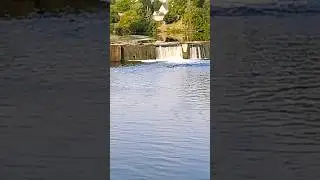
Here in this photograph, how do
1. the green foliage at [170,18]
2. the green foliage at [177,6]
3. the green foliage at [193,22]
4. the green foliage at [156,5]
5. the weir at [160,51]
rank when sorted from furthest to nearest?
the green foliage at [156,5] → the green foliage at [170,18] → the green foliage at [177,6] → the green foliage at [193,22] → the weir at [160,51]

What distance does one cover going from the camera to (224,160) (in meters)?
0.79

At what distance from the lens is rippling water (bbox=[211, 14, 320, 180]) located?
758mm

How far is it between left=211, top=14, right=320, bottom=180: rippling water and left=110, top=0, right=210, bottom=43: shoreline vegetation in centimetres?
3268

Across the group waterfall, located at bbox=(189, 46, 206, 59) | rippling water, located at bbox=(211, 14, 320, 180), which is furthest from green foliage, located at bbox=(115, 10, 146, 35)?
rippling water, located at bbox=(211, 14, 320, 180)

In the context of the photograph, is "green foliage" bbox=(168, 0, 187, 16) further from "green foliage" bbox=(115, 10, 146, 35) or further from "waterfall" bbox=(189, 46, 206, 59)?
"waterfall" bbox=(189, 46, 206, 59)

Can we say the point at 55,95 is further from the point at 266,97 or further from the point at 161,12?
the point at 161,12

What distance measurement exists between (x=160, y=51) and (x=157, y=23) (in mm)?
9671

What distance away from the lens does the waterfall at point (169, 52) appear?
112ft

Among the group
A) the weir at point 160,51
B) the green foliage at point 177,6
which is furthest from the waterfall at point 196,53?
the green foliage at point 177,6

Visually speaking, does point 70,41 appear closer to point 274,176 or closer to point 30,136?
point 30,136

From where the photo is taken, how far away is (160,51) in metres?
34.2

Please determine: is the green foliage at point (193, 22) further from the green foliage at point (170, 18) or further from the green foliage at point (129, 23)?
the green foliage at point (170, 18)

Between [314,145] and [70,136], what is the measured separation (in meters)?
0.41

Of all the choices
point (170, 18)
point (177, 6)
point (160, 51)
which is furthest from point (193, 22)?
point (170, 18)
